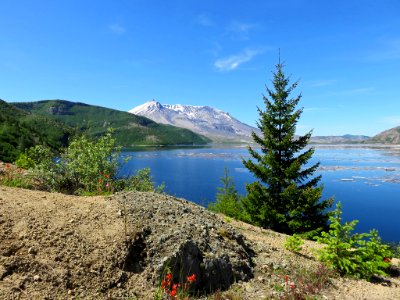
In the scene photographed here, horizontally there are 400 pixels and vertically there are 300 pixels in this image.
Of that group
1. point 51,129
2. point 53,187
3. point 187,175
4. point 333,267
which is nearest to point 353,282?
point 333,267

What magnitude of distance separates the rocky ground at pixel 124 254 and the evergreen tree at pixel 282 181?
11359 mm

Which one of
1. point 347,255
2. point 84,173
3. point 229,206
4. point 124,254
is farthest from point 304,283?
point 229,206

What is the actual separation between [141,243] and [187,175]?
98272 mm

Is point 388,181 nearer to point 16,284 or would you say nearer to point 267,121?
point 267,121

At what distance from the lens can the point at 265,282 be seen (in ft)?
24.2

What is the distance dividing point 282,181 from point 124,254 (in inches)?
639

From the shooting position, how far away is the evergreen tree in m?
20.1

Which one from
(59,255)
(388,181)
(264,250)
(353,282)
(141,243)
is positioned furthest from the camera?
(388,181)

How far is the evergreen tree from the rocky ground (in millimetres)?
11359

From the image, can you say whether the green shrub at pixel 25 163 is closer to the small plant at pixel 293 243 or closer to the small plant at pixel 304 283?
the small plant at pixel 293 243

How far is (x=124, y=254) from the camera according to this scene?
6.14 meters

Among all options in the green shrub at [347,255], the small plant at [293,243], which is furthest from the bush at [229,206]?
the green shrub at [347,255]

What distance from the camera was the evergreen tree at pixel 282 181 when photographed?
20.1 m

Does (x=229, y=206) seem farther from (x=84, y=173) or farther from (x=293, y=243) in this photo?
(x=293, y=243)
